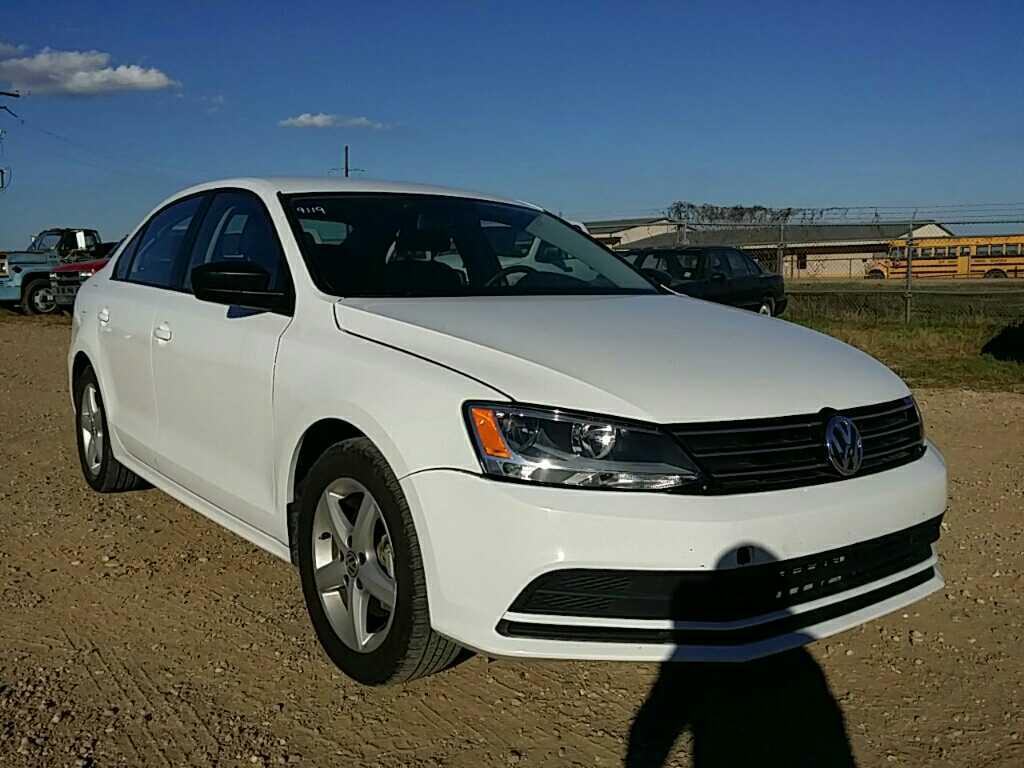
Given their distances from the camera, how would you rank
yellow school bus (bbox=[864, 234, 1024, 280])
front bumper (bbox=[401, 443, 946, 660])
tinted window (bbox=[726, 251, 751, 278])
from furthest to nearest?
yellow school bus (bbox=[864, 234, 1024, 280])
tinted window (bbox=[726, 251, 751, 278])
front bumper (bbox=[401, 443, 946, 660])

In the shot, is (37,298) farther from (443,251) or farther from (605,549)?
(605,549)

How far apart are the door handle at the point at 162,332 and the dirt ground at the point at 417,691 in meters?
0.96

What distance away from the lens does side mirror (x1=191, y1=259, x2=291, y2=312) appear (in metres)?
3.46

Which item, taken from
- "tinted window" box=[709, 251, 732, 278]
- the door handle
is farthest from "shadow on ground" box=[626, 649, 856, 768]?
"tinted window" box=[709, 251, 732, 278]

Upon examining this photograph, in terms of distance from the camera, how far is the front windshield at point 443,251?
3.63 meters

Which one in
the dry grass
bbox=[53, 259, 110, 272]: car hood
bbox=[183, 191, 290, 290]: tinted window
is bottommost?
the dry grass

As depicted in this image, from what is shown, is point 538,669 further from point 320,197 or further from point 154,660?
point 320,197

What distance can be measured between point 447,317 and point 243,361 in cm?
84

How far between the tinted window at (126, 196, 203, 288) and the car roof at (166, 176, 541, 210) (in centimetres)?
12

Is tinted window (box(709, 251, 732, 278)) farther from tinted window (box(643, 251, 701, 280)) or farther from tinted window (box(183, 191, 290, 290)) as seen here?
tinted window (box(183, 191, 290, 290))

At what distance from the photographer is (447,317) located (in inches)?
125

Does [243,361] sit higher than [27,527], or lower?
higher

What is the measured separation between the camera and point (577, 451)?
2.58 meters

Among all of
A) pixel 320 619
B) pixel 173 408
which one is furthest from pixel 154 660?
pixel 173 408
